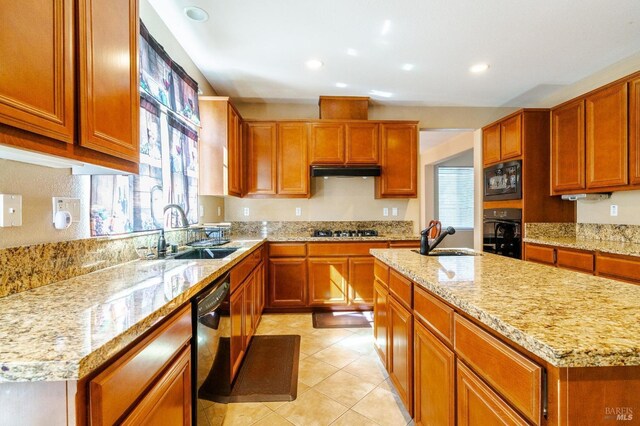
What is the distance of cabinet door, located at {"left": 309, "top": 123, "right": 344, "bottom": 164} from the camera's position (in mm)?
3629

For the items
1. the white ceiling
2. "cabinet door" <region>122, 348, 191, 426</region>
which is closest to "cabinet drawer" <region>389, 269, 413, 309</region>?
"cabinet door" <region>122, 348, 191, 426</region>

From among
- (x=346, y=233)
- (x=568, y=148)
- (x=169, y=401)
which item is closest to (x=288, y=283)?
(x=346, y=233)

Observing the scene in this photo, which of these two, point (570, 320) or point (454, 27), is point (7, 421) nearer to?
point (570, 320)

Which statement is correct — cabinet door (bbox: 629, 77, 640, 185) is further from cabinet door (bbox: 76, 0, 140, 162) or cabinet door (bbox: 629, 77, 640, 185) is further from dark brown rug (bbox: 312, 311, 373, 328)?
cabinet door (bbox: 76, 0, 140, 162)

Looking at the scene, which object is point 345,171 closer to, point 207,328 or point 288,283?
point 288,283

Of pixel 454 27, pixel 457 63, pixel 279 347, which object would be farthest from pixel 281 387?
pixel 457 63

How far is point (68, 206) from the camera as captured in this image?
4.48 feet

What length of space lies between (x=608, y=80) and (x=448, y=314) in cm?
363

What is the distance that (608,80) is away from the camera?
3.03 metres

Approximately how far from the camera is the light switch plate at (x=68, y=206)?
1308mm

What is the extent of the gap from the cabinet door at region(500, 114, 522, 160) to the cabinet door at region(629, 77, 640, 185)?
912mm

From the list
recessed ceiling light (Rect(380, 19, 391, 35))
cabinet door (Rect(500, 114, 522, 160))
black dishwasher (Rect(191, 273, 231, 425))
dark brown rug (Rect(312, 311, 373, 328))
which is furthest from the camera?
cabinet door (Rect(500, 114, 522, 160))

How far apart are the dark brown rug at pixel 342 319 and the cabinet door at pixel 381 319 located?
820 millimetres

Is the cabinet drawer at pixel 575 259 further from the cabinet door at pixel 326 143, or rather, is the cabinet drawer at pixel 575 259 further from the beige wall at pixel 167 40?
the beige wall at pixel 167 40
